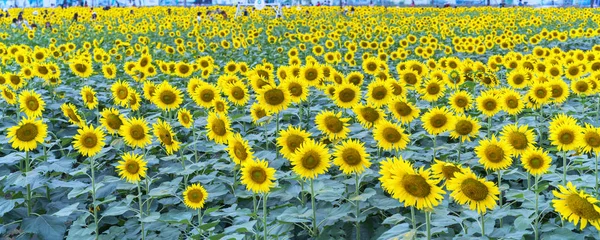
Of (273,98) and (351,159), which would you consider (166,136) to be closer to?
(273,98)

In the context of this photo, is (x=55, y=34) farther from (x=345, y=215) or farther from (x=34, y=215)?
(x=345, y=215)

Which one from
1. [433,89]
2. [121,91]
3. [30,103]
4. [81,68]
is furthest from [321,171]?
[81,68]

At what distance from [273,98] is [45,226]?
1.64 meters

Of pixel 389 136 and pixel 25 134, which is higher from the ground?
pixel 25 134

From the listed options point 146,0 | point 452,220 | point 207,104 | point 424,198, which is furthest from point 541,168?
point 146,0

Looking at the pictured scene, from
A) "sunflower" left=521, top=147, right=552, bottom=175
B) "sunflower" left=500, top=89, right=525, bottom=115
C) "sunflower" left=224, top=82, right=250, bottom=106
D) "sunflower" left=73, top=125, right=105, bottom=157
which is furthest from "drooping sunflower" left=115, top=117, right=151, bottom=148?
"sunflower" left=500, top=89, right=525, bottom=115

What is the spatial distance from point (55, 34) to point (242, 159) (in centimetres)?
1561

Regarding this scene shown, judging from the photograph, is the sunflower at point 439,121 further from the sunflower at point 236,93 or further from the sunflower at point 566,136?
the sunflower at point 236,93

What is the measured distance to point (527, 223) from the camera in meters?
3.10

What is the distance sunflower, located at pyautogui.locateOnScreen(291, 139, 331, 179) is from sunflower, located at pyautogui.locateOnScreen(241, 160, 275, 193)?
0.13 m

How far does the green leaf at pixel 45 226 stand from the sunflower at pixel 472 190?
2506 mm

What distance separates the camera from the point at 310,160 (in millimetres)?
2949

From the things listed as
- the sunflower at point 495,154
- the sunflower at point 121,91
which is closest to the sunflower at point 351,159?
the sunflower at point 495,154

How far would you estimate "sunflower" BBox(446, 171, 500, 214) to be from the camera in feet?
8.05
